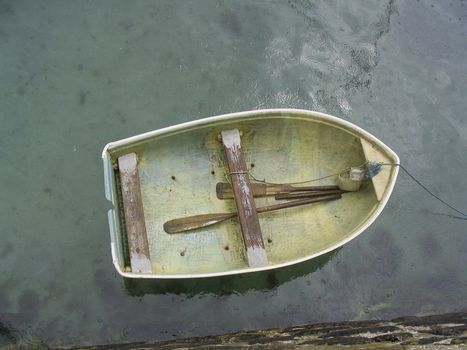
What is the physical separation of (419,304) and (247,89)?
154 inches

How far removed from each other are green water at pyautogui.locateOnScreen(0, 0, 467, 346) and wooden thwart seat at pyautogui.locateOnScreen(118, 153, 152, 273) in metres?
0.91

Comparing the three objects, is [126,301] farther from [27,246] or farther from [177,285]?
[27,246]

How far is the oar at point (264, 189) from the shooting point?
19.3ft

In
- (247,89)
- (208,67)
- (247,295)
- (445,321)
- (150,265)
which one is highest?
(208,67)

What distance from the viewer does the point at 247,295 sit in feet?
19.8

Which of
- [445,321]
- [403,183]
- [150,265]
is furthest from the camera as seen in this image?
[403,183]

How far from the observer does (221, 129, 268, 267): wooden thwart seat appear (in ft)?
17.5

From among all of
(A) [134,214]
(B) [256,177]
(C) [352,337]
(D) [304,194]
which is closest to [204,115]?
(B) [256,177]

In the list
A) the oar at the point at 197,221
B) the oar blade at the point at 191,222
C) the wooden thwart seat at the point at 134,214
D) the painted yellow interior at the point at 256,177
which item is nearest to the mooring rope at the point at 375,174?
the painted yellow interior at the point at 256,177

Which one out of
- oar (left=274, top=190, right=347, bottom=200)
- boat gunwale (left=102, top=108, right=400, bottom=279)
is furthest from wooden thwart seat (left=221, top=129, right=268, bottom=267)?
oar (left=274, top=190, right=347, bottom=200)

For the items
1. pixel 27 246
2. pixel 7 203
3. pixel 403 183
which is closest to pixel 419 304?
pixel 403 183

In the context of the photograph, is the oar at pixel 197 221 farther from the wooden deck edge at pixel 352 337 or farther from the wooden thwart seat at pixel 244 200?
the wooden deck edge at pixel 352 337

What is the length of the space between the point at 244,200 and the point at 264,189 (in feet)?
1.55

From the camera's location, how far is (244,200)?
5.52 metres
